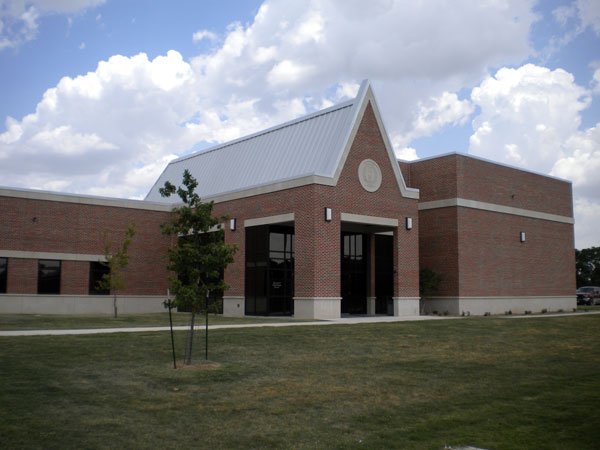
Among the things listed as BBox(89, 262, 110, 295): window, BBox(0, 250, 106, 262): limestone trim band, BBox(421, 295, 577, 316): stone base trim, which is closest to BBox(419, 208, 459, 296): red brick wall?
BBox(421, 295, 577, 316): stone base trim

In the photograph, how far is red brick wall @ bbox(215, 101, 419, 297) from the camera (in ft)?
93.4

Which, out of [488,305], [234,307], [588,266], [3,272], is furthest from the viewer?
[588,266]

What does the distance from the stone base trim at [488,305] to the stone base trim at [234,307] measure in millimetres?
10653

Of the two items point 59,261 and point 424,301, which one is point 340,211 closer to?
point 424,301

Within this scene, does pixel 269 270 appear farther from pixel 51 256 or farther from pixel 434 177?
pixel 51 256

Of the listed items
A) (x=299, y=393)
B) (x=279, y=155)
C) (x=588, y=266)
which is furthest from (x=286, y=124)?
(x=588, y=266)

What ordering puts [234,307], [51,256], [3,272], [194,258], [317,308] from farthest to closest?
[51,256], [3,272], [234,307], [317,308], [194,258]

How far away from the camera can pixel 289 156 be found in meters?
33.8

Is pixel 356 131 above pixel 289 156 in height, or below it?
above

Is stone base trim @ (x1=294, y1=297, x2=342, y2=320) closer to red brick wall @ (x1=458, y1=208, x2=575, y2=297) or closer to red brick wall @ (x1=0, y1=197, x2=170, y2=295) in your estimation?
red brick wall @ (x1=458, y1=208, x2=575, y2=297)

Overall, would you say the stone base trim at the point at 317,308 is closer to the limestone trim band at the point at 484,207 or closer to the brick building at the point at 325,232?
the brick building at the point at 325,232

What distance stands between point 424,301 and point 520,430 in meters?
27.8

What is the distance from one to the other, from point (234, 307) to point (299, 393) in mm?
21906

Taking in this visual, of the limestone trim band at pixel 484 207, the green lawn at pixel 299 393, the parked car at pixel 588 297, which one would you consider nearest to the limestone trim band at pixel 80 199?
the limestone trim band at pixel 484 207
